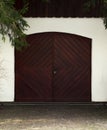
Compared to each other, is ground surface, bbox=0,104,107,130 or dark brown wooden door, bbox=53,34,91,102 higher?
dark brown wooden door, bbox=53,34,91,102

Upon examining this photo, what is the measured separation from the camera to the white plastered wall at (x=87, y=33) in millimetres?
17328

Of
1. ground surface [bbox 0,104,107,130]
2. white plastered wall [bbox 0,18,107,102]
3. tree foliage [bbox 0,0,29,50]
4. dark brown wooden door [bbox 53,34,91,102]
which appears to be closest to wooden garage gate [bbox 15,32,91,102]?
dark brown wooden door [bbox 53,34,91,102]

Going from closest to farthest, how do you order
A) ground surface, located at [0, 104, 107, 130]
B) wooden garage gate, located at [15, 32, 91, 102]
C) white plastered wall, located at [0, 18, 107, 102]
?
ground surface, located at [0, 104, 107, 130]
white plastered wall, located at [0, 18, 107, 102]
wooden garage gate, located at [15, 32, 91, 102]

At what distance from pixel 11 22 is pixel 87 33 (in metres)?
4.08

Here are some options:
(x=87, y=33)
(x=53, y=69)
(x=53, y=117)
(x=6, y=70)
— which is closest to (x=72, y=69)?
(x=53, y=69)

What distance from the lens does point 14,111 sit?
52.3 feet

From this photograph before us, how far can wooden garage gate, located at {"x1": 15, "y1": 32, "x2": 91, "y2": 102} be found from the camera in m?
17.6

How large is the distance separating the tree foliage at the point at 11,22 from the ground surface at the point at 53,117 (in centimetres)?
224

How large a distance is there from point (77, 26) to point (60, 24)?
24.5 inches

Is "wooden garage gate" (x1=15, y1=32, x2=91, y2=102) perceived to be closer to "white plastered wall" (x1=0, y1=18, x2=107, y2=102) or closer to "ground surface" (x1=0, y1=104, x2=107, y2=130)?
"white plastered wall" (x1=0, y1=18, x2=107, y2=102)

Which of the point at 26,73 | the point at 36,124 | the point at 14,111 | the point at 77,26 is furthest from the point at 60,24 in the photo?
the point at 36,124

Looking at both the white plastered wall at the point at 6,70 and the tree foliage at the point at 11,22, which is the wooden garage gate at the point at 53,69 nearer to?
the white plastered wall at the point at 6,70

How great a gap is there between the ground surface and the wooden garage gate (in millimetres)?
662

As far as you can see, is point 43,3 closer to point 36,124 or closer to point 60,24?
point 60,24
